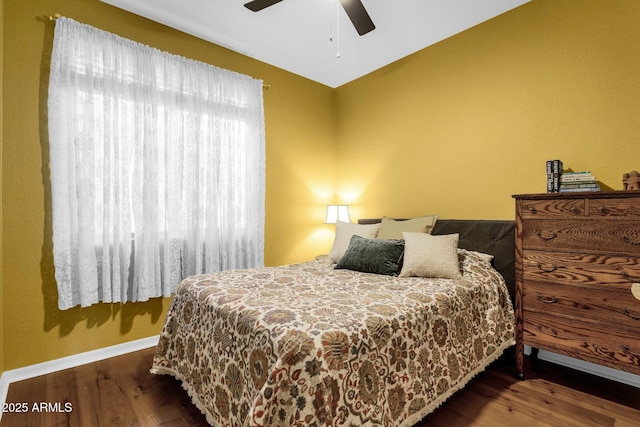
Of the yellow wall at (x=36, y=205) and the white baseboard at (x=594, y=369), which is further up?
the yellow wall at (x=36, y=205)

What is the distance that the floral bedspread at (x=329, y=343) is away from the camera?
1.17 meters

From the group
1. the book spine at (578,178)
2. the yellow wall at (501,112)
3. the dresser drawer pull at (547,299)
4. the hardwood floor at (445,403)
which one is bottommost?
the hardwood floor at (445,403)

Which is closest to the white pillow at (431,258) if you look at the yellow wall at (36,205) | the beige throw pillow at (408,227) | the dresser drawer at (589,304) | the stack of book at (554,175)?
the beige throw pillow at (408,227)

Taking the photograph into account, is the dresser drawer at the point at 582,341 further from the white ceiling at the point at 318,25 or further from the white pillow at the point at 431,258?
the white ceiling at the point at 318,25

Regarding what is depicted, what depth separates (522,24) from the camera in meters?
2.55

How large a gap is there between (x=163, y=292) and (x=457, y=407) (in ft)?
7.39

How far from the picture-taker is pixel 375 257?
7.82ft

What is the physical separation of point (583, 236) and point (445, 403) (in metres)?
1.21

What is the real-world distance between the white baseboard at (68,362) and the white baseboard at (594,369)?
3029mm

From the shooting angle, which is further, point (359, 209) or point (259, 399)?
point (359, 209)

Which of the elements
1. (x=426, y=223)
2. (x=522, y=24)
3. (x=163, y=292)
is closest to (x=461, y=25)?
(x=522, y=24)

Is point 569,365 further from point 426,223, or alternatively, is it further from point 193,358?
point 193,358

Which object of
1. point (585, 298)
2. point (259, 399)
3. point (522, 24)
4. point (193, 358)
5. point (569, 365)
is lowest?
point (569, 365)

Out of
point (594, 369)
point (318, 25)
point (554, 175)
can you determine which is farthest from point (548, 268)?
point (318, 25)
